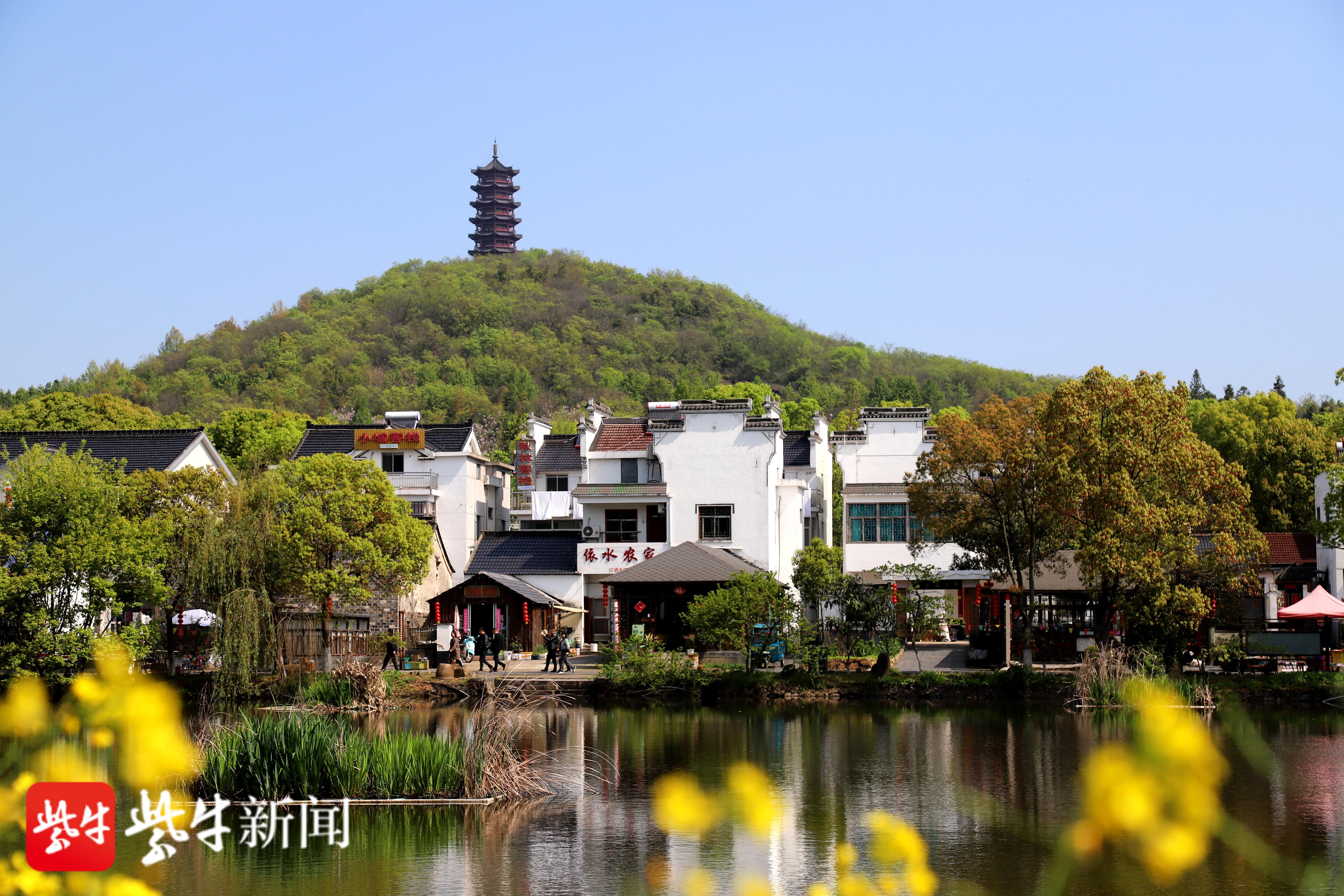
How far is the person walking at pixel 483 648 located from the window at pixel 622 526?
622 cm

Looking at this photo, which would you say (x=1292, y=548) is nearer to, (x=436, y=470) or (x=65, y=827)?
(x=436, y=470)

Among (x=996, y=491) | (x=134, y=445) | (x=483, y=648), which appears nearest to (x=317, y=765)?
(x=483, y=648)

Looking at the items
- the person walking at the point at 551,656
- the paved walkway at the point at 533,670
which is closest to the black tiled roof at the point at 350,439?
the paved walkway at the point at 533,670

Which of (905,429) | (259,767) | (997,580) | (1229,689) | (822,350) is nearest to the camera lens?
(259,767)

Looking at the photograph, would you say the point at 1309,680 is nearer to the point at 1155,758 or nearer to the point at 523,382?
the point at 1155,758

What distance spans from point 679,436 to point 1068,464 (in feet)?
52.6

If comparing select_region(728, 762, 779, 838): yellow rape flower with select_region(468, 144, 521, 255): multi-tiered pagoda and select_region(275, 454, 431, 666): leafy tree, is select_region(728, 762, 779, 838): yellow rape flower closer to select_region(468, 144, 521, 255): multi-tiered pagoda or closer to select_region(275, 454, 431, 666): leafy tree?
select_region(275, 454, 431, 666): leafy tree

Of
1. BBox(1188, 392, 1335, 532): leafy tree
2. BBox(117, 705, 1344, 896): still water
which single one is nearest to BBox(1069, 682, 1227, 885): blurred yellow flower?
BBox(117, 705, 1344, 896): still water

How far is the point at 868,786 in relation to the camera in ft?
58.6

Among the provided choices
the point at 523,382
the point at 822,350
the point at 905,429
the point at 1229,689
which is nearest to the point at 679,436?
the point at 905,429

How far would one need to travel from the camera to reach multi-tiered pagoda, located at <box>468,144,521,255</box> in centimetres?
15950

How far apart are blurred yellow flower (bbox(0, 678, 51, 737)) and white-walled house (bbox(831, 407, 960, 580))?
3655 centimetres

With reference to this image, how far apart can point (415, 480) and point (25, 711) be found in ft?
145

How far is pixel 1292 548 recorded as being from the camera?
43031 millimetres
